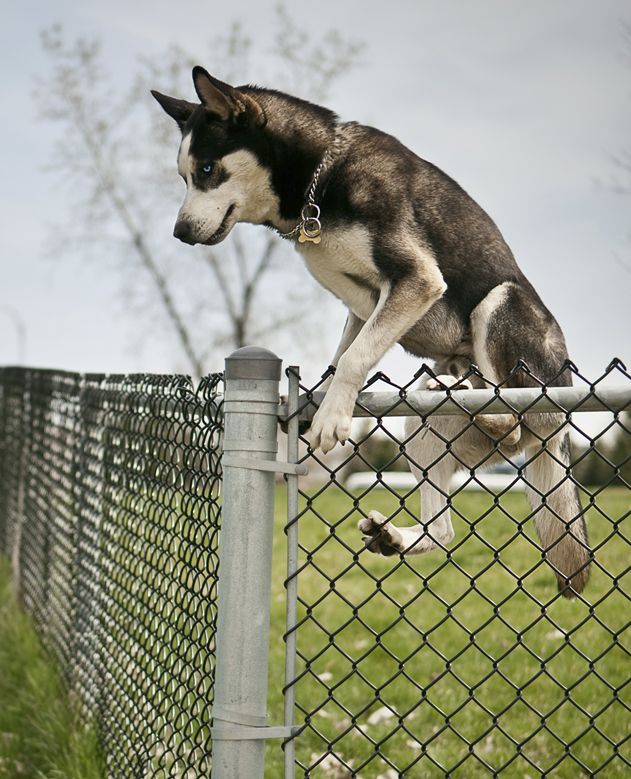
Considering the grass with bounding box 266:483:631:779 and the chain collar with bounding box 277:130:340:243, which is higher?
the chain collar with bounding box 277:130:340:243

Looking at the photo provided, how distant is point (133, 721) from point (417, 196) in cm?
221

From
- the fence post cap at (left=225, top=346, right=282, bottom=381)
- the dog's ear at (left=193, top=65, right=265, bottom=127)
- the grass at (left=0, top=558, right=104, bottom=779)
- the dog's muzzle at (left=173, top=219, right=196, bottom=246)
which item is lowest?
the grass at (left=0, top=558, right=104, bottom=779)

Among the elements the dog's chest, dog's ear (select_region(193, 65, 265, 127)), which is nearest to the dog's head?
dog's ear (select_region(193, 65, 265, 127))

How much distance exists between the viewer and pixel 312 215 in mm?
3492

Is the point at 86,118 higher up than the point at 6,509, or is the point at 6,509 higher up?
the point at 86,118

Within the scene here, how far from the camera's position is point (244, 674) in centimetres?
212

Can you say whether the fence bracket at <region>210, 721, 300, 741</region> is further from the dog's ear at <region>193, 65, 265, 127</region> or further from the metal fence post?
the dog's ear at <region>193, 65, 265, 127</region>

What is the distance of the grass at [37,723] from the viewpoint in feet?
11.8

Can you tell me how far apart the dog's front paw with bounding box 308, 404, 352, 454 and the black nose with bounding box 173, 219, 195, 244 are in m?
1.32

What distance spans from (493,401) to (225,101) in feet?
6.03

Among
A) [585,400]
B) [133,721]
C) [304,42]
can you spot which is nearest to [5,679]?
[133,721]

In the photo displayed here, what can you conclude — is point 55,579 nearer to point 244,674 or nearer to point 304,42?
point 244,674

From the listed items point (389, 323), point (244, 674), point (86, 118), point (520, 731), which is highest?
point (86, 118)

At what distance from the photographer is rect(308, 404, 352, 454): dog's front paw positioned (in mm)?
2365
